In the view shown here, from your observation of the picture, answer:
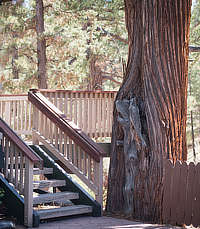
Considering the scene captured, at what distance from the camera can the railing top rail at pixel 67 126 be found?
344 inches

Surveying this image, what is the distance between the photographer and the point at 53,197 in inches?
334

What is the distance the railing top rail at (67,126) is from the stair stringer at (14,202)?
1.63 m

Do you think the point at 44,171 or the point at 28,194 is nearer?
the point at 28,194

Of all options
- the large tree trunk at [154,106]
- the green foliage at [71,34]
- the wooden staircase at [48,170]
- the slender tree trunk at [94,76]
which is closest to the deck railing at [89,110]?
the wooden staircase at [48,170]

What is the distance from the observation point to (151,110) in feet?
29.2

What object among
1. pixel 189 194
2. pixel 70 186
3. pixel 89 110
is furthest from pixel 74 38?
pixel 189 194

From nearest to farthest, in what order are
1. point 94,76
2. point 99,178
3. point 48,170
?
1. point 99,178
2. point 48,170
3. point 94,76

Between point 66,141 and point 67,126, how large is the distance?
0.34m

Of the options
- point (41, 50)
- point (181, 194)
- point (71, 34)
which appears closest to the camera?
point (181, 194)

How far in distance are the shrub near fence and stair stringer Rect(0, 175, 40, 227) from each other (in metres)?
2.48

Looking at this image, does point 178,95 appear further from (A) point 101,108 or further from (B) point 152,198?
(A) point 101,108

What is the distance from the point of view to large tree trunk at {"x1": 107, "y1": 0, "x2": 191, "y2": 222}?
878 centimetres

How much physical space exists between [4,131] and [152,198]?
3128mm

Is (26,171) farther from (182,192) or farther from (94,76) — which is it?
(94,76)
